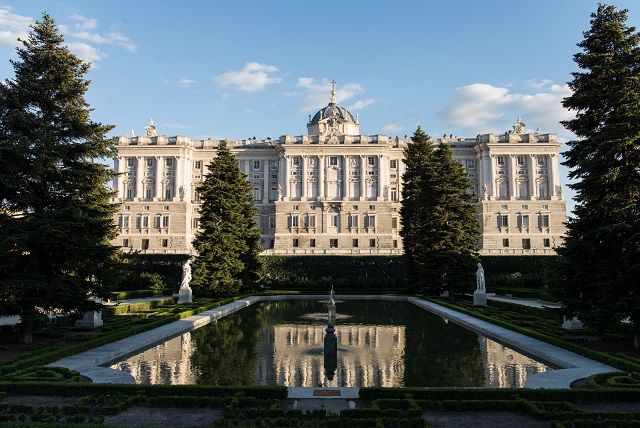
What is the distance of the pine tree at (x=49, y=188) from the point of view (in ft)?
46.3

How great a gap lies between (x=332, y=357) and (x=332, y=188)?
64646mm

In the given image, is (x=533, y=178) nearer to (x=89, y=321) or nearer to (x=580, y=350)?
(x=580, y=350)

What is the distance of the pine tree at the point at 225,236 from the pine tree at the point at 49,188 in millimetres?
16084

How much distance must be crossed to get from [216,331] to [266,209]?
5955 centimetres

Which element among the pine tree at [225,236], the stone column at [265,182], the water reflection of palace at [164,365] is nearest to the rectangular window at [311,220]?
the stone column at [265,182]

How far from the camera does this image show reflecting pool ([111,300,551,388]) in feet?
36.1

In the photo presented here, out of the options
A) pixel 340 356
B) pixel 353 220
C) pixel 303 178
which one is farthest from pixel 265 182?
pixel 340 356

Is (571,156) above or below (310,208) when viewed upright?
below

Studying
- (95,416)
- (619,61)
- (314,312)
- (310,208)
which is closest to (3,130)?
(95,416)

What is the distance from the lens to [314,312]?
25375 millimetres

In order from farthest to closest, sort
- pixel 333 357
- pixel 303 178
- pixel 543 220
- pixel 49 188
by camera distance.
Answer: pixel 303 178
pixel 543 220
pixel 49 188
pixel 333 357

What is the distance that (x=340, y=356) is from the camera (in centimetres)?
1384

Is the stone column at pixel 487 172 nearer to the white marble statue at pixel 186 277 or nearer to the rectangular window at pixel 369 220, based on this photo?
the rectangular window at pixel 369 220

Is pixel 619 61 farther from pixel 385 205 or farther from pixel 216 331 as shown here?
pixel 385 205
